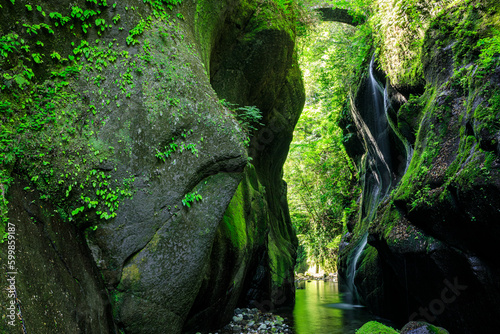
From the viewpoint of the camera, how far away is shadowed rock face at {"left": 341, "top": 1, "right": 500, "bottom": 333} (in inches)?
198

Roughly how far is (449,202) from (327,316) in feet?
21.4

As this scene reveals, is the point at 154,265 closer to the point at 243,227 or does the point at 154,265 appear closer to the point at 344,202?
the point at 243,227

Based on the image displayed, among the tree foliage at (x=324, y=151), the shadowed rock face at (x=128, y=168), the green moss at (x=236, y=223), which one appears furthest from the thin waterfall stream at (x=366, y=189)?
the shadowed rock face at (x=128, y=168)

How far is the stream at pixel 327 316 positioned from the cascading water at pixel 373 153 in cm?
94

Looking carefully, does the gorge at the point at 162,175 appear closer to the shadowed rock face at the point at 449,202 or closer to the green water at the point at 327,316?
the shadowed rock face at the point at 449,202

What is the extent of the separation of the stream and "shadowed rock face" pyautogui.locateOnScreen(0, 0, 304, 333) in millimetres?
3733

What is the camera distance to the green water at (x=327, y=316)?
28.1ft

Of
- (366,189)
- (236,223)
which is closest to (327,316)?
(236,223)

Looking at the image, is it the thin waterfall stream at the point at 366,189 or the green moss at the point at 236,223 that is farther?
the thin waterfall stream at the point at 366,189

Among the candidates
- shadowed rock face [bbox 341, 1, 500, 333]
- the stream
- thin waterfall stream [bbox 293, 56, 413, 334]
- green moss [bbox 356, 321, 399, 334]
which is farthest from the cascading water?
green moss [bbox 356, 321, 399, 334]

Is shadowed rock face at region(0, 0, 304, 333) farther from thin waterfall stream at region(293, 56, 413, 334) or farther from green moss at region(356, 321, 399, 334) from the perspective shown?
thin waterfall stream at region(293, 56, 413, 334)

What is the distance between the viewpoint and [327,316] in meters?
10.4

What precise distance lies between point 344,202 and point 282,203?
4777 mm

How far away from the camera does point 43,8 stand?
14.8ft
